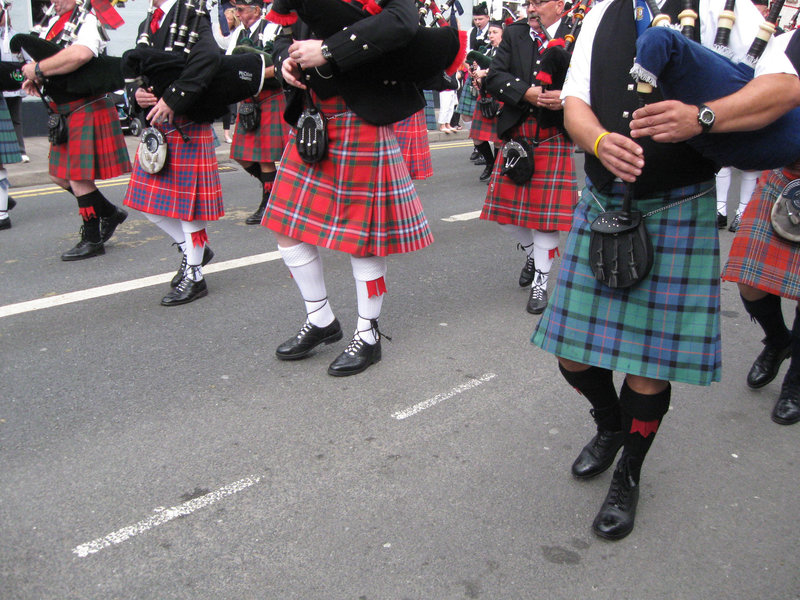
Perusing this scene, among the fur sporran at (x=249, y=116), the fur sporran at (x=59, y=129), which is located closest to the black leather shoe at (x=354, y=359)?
the fur sporran at (x=59, y=129)

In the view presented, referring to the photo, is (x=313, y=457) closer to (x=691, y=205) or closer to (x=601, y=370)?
(x=601, y=370)

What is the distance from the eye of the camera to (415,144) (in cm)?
671

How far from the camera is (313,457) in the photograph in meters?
2.74

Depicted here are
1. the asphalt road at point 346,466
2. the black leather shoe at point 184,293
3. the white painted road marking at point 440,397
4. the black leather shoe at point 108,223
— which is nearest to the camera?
the asphalt road at point 346,466

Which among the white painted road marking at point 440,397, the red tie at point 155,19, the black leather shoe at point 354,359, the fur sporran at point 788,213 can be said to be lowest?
the white painted road marking at point 440,397

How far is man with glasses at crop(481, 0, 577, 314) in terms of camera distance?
155 inches

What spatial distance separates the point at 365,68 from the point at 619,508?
1937 millimetres

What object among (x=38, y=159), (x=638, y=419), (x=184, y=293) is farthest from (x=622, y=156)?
(x=38, y=159)

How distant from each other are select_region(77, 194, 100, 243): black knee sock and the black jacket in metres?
2.27

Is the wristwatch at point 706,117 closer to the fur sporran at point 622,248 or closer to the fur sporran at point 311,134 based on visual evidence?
the fur sporran at point 622,248

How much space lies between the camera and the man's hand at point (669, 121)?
1.82 meters

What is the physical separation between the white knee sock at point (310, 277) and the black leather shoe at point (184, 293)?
1095mm

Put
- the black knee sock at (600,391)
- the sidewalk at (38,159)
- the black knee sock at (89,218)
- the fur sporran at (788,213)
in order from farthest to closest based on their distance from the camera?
1. the sidewalk at (38,159)
2. the black knee sock at (89,218)
3. the fur sporran at (788,213)
4. the black knee sock at (600,391)

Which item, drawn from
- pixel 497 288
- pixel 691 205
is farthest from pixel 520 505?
pixel 497 288
